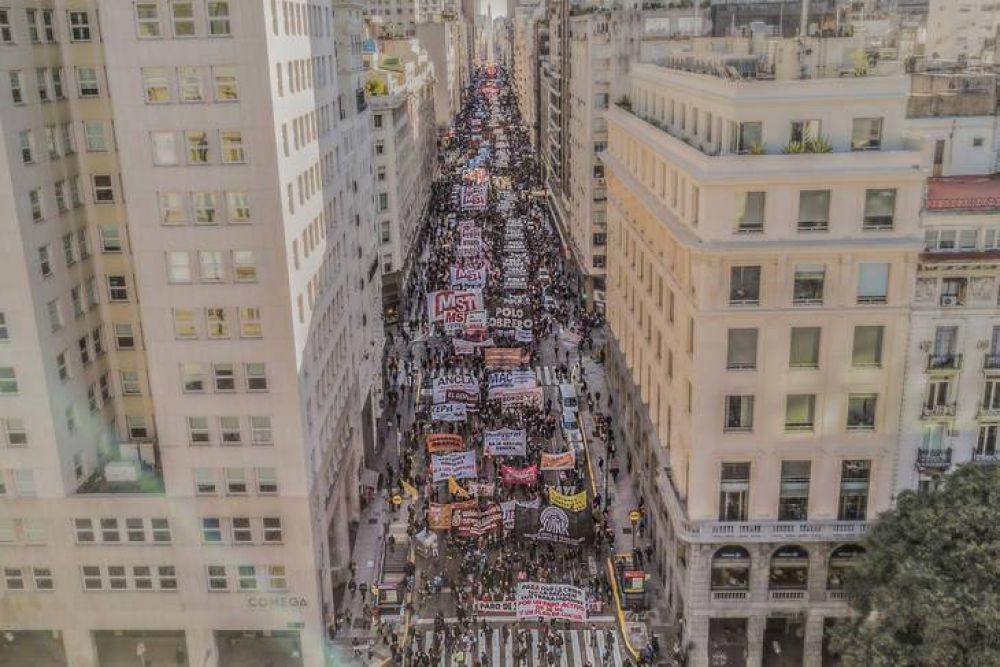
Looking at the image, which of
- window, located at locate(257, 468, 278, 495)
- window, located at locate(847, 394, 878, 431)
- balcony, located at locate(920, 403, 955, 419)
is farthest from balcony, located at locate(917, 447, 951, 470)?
window, located at locate(257, 468, 278, 495)

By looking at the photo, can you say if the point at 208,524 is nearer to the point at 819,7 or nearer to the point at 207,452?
the point at 207,452

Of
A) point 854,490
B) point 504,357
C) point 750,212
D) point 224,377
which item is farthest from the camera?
point 504,357

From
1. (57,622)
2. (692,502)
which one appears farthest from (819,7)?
(57,622)

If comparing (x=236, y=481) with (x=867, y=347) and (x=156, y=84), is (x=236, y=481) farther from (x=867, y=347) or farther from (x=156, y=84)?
(x=867, y=347)

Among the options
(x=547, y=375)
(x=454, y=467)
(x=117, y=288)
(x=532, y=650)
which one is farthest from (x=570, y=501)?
(x=547, y=375)

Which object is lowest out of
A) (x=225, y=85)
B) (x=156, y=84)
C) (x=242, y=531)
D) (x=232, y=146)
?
(x=242, y=531)

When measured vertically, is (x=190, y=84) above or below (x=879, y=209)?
above
